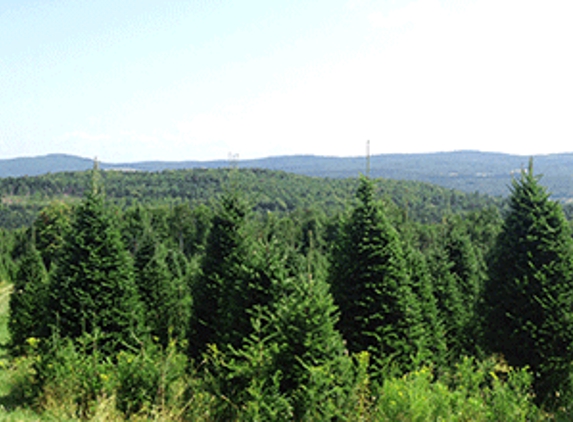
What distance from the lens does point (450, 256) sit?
25109mm

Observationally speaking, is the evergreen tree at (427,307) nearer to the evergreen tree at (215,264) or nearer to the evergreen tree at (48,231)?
the evergreen tree at (215,264)

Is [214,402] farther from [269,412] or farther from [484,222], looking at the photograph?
[484,222]

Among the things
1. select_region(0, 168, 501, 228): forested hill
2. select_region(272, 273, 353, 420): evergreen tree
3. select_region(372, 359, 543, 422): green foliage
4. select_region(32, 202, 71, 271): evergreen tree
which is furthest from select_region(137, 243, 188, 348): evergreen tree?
select_region(0, 168, 501, 228): forested hill

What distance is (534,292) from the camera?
47.6 feet

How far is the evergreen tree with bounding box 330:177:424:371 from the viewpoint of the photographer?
1340 centimetres

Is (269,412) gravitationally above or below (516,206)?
below

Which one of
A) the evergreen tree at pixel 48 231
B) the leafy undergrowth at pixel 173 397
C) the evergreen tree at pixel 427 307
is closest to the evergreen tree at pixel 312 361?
the leafy undergrowth at pixel 173 397

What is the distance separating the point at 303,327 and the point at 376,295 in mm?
5058

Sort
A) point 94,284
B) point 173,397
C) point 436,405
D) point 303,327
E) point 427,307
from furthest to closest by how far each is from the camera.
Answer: point 427,307 → point 94,284 → point 173,397 → point 303,327 → point 436,405

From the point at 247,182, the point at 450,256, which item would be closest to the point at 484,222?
the point at 450,256

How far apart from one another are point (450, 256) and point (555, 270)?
1059cm

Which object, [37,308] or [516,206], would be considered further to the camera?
[37,308]

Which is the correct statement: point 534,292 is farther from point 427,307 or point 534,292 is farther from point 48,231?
point 48,231

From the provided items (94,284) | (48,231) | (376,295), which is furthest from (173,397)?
(48,231)
